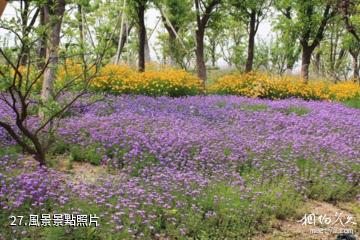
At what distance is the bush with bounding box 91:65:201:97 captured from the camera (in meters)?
14.8

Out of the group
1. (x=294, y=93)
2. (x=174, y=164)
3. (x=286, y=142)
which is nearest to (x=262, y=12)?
(x=294, y=93)

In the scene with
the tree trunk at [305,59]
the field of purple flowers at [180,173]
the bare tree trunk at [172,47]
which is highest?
the bare tree trunk at [172,47]

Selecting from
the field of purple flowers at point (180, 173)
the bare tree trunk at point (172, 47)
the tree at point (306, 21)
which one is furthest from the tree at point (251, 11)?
the field of purple flowers at point (180, 173)

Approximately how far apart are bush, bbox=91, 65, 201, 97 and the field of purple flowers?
3822mm

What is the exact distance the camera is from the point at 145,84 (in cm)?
1534

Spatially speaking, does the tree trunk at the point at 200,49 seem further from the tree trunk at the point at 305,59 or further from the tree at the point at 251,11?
the tree trunk at the point at 305,59

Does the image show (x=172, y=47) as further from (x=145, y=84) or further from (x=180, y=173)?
(x=180, y=173)

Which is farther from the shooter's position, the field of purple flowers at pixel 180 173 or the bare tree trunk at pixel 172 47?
the bare tree trunk at pixel 172 47

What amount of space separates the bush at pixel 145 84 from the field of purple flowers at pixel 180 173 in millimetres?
3822

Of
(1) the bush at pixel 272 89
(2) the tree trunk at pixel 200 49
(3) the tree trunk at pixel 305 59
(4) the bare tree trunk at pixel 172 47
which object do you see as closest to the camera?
(1) the bush at pixel 272 89

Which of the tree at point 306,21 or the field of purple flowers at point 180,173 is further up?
the tree at point 306,21

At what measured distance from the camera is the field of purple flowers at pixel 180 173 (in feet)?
16.8

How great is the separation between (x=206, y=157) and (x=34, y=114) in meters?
4.30

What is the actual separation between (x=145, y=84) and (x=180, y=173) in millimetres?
9032
